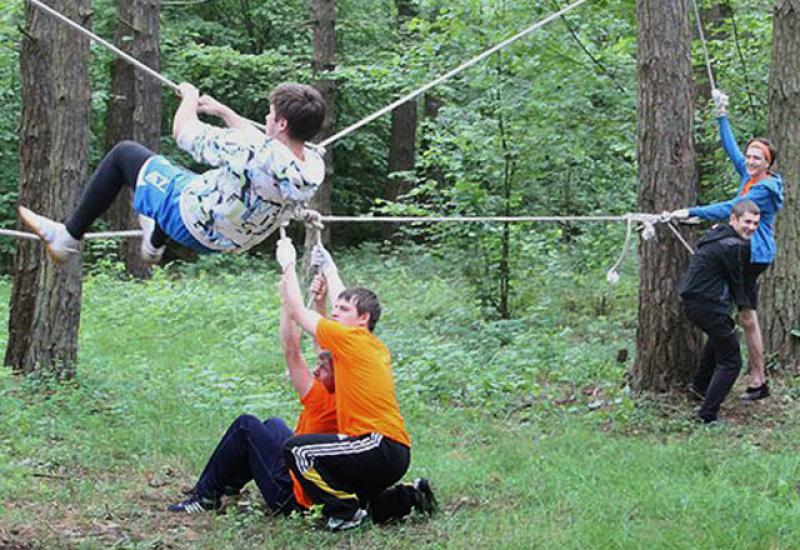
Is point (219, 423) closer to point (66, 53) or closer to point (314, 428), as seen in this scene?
point (314, 428)

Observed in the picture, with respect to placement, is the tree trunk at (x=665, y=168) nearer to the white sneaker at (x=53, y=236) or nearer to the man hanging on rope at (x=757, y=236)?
the man hanging on rope at (x=757, y=236)

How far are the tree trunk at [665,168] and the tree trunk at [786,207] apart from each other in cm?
74

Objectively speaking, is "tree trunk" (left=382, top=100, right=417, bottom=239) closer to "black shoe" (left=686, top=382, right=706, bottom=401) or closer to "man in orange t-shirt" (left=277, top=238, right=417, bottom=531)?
"black shoe" (left=686, top=382, right=706, bottom=401)

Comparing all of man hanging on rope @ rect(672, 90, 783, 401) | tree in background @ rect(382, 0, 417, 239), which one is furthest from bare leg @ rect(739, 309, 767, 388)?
tree in background @ rect(382, 0, 417, 239)

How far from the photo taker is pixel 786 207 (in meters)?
7.41

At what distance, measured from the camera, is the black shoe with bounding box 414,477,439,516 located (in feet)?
15.7

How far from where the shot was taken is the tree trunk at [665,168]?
22.7ft

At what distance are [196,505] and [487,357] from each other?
4237mm

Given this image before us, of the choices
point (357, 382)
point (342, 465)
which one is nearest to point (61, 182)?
point (357, 382)

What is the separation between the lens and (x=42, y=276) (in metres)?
7.41

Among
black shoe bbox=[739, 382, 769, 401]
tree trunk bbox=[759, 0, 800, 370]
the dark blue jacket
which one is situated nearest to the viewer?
the dark blue jacket

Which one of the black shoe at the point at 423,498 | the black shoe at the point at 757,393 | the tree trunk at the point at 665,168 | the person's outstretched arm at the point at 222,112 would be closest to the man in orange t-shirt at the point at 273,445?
the black shoe at the point at 423,498

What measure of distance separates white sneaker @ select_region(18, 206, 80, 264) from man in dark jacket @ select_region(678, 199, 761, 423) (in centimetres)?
378

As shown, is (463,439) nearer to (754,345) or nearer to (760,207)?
(754,345)
